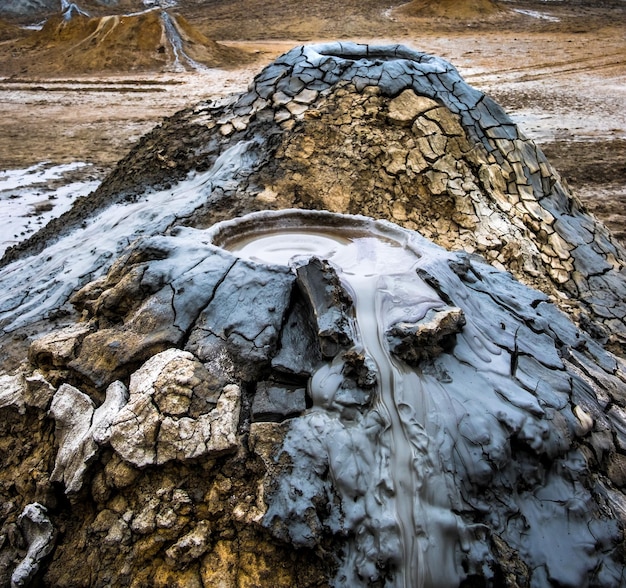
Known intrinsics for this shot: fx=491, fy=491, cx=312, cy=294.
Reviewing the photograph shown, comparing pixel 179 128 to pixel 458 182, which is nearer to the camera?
pixel 458 182

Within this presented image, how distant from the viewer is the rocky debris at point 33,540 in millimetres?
1227

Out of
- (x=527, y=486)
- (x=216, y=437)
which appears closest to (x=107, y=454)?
(x=216, y=437)

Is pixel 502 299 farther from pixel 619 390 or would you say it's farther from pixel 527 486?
pixel 527 486

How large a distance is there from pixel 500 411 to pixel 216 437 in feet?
2.58

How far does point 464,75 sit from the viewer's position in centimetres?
1005

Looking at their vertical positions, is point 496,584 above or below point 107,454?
below

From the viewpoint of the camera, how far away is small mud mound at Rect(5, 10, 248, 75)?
1190 cm

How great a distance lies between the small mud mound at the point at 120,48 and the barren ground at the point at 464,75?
2.93 feet

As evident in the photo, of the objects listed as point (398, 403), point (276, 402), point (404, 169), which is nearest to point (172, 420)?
point (276, 402)

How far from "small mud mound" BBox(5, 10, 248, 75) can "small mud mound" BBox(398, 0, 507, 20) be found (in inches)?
296

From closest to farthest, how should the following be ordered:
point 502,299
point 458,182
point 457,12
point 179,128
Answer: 1. point 502,299
2. point 458,182
3. point 179,128
4. point 457,12

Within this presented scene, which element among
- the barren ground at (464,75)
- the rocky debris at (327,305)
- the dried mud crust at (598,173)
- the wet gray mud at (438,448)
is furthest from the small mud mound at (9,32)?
the wet gray mud at (438,448)

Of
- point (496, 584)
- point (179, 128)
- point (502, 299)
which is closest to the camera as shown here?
point (496, 584)

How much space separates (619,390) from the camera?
5.80 ft
